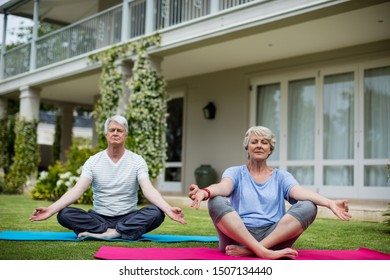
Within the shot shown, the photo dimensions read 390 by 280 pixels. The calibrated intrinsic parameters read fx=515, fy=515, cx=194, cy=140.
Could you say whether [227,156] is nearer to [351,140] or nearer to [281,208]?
[351,140]

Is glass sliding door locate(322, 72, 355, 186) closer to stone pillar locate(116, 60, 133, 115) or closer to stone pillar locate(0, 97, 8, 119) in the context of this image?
stone pillar locate(116, 60, 133, 115)

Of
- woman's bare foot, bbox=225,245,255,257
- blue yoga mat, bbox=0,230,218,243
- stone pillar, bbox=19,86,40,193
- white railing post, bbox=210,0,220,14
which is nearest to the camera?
woman's bare foot, bbox=225,245,255,257

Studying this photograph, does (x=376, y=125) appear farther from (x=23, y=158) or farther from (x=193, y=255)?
(x=23, y=158)

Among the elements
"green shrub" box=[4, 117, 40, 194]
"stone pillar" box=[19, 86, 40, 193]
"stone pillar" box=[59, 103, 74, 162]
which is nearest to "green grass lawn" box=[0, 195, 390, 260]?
"green shrub" box=[4, 117, 40, 194]

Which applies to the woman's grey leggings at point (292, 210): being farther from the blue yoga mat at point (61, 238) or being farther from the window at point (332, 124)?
the window at point (332, 124)

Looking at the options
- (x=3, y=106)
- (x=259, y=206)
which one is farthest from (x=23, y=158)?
(x=259, y=206)

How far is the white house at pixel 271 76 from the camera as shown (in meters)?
7.14

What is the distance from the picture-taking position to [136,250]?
10.4ft

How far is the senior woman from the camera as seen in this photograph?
9.33 feet

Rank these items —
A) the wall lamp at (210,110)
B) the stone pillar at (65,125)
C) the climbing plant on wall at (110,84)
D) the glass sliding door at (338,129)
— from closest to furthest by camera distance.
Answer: the glass sliding door at (338,129) → the climbing plant on wall at (110,84) → the wall lamp at (210,110) → the stone pillar at (65,125)

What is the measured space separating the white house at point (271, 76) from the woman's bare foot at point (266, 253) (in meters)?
3.93

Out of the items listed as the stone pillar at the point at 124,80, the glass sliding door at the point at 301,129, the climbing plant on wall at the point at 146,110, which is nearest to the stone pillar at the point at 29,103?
the stone pillar at the point at 124,80

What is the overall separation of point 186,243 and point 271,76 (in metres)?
5.88

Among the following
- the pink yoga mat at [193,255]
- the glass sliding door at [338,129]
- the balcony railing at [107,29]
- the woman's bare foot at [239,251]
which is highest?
the balcony railing at [107,29]
